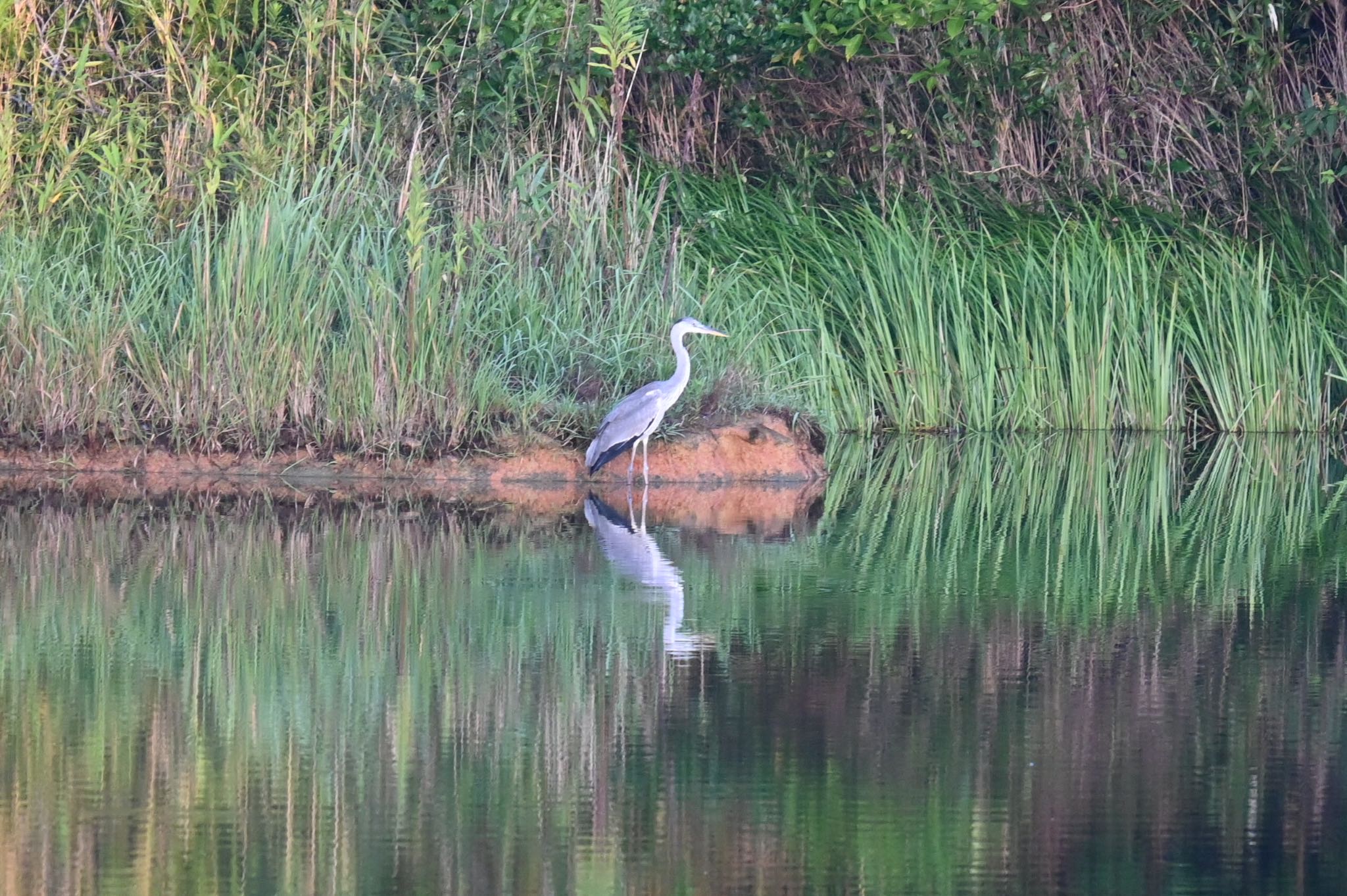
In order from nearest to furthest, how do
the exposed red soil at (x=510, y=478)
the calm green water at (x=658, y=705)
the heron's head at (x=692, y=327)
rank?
the calm green water at (x=658, y=705)
the exposed red soil at (x=510, y=478)
the heron's head at (x=692, y=327)

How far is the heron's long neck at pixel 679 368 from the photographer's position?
9.99 metres

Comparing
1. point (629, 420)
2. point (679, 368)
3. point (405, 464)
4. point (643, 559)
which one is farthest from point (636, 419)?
point (643, 559)

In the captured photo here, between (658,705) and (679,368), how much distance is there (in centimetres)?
473

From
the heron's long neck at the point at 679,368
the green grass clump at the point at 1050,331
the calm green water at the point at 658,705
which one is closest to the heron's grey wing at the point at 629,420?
the heron's long neck at the point at 679,368

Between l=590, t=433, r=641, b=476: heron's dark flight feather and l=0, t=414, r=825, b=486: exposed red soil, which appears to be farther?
l=0, t=414, r=825, b=486: exposed red soil

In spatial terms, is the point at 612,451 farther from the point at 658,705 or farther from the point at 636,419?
the point at 658,705

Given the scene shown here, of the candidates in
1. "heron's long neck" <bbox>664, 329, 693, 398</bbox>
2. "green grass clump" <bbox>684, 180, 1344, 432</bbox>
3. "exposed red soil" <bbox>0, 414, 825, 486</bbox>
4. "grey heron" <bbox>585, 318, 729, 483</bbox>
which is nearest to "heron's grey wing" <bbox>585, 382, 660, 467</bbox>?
"grey heron" <bbox>585, 318, 729, 483</bbox>

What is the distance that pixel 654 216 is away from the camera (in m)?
11.4

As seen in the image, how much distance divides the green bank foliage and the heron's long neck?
1.75 feet

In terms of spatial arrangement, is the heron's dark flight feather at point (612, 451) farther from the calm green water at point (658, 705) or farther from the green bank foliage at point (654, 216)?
the calm green water at point (658, 705)

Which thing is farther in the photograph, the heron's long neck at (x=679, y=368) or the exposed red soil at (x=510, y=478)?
the heron's long neck at (x=679, y=368)

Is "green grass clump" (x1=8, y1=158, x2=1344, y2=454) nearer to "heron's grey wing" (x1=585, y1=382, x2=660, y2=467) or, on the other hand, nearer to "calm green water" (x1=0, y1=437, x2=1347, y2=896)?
"heron's grey wing" (x1=585, y1=382, x2=660, y2=467)

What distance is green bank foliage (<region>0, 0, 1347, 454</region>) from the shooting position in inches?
404

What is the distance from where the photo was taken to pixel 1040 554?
8.37 metres
